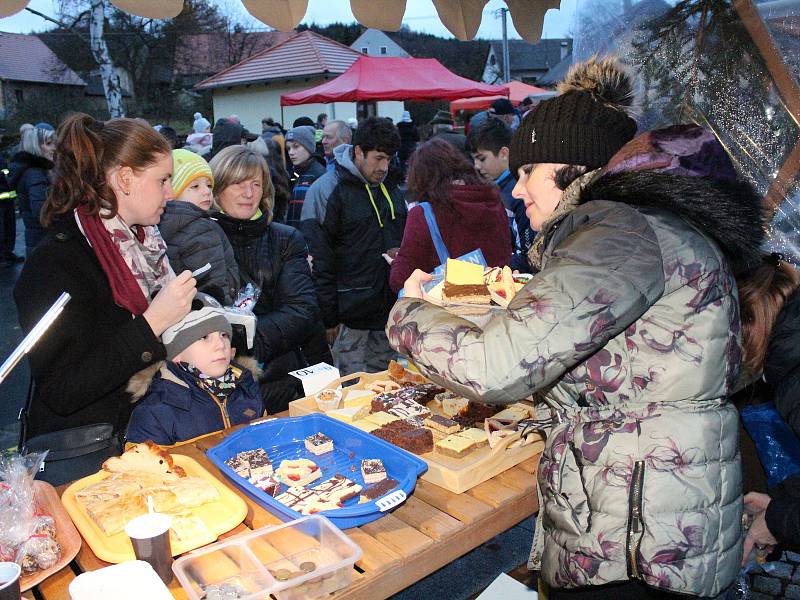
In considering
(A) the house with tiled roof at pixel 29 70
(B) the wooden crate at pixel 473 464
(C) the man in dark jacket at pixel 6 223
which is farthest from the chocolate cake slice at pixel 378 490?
(A) the house with tiled roof at pixel 29 70

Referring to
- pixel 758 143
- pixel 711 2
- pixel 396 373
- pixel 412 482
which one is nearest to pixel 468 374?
pixel 412 482

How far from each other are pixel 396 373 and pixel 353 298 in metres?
1.77

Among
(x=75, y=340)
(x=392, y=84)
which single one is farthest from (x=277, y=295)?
(x=392, y=84)

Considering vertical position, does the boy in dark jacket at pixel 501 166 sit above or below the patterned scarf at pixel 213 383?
above

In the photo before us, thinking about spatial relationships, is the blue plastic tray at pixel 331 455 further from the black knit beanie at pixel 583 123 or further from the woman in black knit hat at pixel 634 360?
the black knit beanie at pixel 583 123

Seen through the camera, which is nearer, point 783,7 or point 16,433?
point 783,7

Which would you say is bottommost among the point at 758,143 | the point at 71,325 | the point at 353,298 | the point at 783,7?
the point at 353,298

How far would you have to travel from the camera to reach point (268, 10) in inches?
101

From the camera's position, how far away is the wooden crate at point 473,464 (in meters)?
1.81

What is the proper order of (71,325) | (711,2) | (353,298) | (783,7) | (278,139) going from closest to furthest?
(71,325)
(783,7)
(711,2)
(353,298)
(278,139)

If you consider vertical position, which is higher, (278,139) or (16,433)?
(278,139)

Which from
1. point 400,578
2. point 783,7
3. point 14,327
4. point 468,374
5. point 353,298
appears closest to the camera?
point 468,374

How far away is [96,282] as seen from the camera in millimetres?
2158

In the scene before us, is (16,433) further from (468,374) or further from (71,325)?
(468,374)
